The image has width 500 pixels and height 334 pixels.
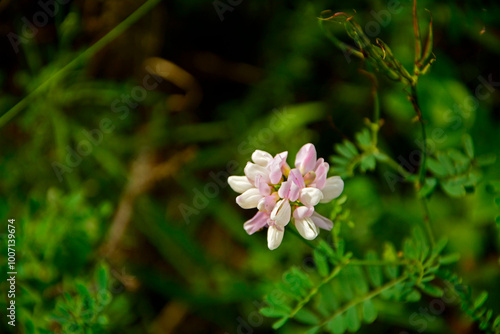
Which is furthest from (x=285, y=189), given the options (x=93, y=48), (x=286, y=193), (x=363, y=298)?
(x=93, y=48)

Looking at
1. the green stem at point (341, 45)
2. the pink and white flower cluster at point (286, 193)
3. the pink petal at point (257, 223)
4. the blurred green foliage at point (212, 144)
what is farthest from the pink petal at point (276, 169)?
the blurred green foliage at point (212, 144)

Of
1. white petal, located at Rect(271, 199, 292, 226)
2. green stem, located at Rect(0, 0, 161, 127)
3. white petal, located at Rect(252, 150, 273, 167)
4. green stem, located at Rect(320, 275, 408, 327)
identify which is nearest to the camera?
white petal, located at Rect(271, 199, 292, 226)

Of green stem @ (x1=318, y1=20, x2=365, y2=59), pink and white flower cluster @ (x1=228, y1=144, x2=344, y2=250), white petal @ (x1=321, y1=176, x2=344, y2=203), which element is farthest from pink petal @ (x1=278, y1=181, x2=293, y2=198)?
green stem @ (x1=318, y1=20, x2=365, y2=59)

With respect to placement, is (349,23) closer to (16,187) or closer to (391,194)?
(391,194)

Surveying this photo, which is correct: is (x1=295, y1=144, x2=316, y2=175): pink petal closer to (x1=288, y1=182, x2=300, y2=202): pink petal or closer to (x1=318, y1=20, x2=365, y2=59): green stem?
(x1=288, y1=182, x2=300, y2=202): pink petal

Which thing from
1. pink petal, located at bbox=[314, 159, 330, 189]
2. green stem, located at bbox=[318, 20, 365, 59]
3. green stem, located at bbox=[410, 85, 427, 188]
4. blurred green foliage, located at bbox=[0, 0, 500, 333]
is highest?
green stem, located at bbox=[318, 20, 365, 59]

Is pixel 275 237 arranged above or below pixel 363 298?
above

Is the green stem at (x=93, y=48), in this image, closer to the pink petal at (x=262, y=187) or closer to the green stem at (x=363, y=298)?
the pink petal at (x=262, y=187)

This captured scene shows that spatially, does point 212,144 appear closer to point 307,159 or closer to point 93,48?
point 93,48
